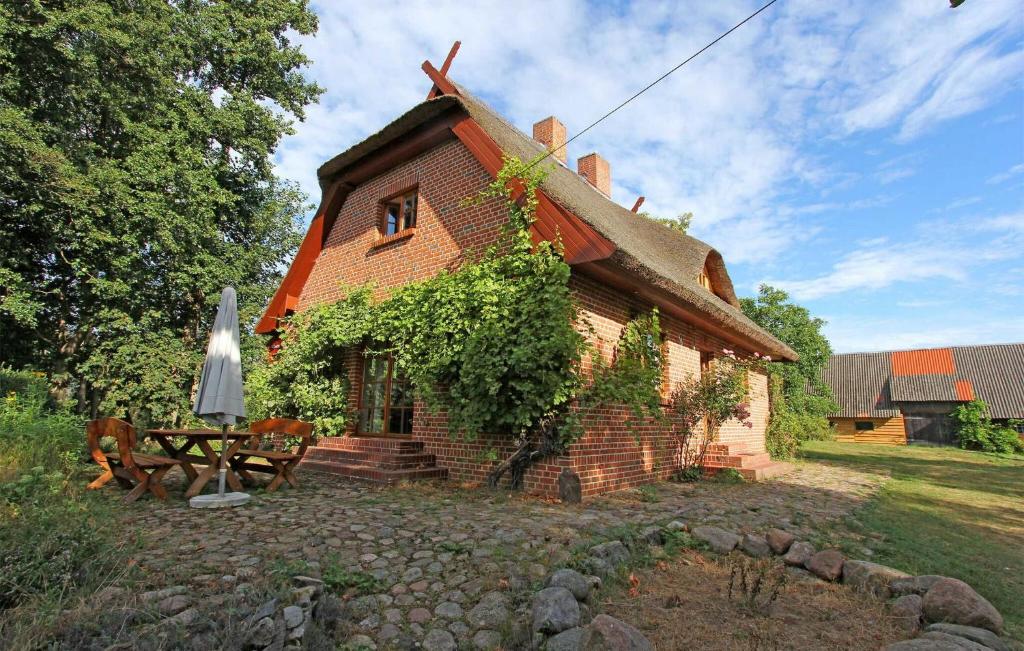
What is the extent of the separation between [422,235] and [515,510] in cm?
497

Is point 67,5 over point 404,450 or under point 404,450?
over

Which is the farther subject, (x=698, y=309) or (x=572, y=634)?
(x=698, y=309)

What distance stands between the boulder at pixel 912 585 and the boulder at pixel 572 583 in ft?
6.58

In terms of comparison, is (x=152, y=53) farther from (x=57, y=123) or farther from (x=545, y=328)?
(x=545, y=328)

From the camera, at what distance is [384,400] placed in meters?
8.67

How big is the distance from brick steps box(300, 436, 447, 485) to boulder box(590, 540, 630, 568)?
358 centimetres

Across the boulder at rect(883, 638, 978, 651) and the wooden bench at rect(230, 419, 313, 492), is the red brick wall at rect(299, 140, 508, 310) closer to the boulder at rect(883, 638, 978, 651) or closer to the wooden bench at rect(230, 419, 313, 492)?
the wooden bench at rect(230, 419, 313, 492)

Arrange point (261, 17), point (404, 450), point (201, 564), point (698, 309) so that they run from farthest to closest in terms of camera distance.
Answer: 1. point (261, 17)
2. point (698, 309)
3. point (404, 450)
4. point (201, 564)

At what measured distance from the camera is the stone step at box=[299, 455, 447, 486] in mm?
6609

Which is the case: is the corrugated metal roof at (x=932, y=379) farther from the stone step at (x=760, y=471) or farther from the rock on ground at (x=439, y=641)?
the rock on ground at (x=439, y=641)

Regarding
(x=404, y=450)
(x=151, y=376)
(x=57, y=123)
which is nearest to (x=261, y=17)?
(x=57, y=123)

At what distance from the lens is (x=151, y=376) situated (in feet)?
43.0

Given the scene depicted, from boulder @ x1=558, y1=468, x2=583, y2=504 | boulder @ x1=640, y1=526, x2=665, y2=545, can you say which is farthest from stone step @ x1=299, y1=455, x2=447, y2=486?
boulder @ x1=640, y1=526, x2=665, y2=545

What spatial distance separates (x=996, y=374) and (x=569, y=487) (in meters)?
31.7
